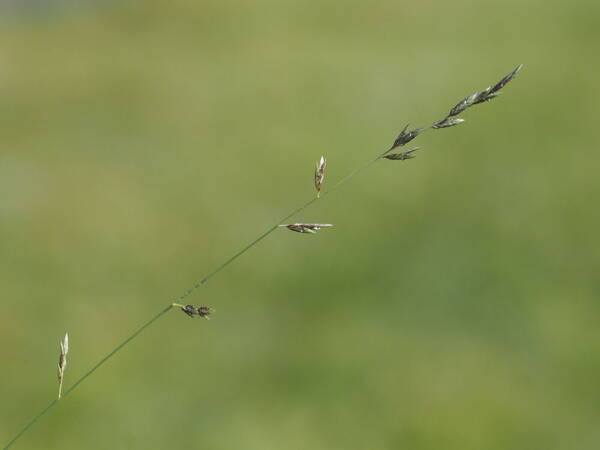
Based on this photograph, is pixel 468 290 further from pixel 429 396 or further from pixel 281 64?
pixel 281 64

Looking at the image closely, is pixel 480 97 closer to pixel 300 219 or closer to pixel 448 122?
pixel 448 122

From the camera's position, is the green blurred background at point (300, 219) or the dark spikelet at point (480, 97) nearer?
the dark spikelet at point (480, 97)

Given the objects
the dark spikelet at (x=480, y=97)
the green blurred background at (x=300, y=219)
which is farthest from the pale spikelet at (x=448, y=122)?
the green blurred background at (x=300, y=219)

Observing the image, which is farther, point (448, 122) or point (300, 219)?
point (300, 219)

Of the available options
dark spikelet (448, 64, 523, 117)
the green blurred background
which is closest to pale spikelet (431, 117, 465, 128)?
dark spikelet (448, 64, 523, 117)

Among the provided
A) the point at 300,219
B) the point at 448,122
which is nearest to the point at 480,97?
the point at 448,122

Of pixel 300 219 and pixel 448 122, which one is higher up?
pixel 448 122

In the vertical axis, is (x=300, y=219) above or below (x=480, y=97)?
below

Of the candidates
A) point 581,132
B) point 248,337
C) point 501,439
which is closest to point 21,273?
point 248,337

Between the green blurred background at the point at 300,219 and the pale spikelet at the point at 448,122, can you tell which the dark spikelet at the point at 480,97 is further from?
the green blurred background at the point at 300,219
